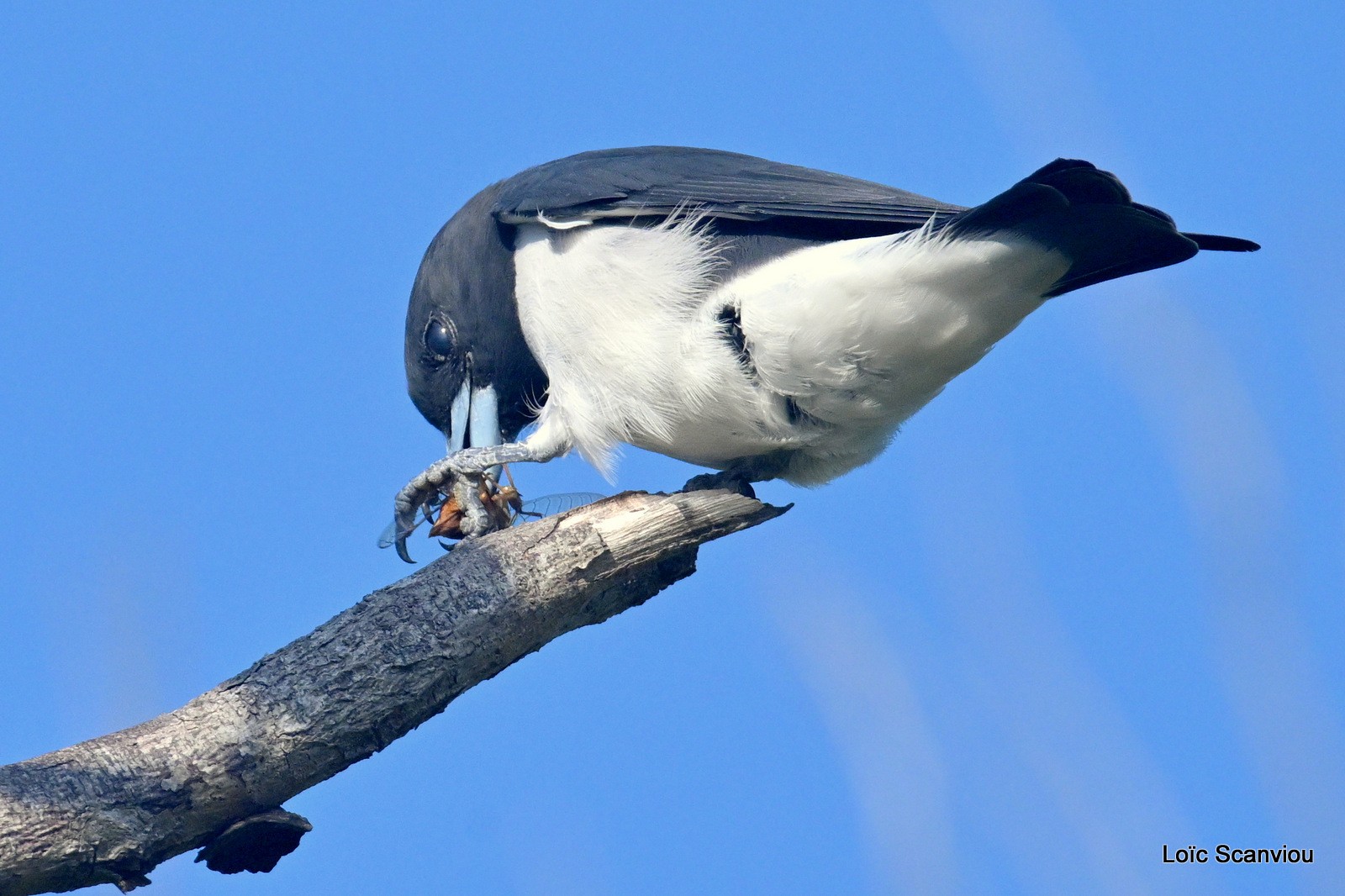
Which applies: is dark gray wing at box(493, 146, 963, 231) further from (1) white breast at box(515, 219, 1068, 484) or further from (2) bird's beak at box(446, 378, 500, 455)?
(2) bird's beak at box(446, 378, 500, 455)

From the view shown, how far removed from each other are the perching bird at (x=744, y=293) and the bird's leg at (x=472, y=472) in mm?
10

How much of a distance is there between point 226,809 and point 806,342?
7.57ft

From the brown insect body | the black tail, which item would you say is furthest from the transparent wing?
the black tail

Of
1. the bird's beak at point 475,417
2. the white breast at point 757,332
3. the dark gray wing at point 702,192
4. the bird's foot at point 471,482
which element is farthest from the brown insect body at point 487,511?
the dark gray wing at point 702,192

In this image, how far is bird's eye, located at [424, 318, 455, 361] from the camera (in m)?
5.45

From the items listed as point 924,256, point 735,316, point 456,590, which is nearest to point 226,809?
point 456,590

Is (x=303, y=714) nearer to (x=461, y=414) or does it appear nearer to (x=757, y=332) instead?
(x=757, y=332)

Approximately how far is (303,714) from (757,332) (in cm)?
196

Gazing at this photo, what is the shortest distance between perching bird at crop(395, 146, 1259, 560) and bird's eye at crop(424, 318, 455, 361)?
0.24ft

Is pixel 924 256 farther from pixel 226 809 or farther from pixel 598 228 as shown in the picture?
pixel 226 809

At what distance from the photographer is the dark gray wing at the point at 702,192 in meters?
4.47

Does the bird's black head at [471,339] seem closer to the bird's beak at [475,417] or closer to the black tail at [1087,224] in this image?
the bird's beak at [475,417]

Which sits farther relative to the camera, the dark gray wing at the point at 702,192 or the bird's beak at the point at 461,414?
the bird's beak at the point at 461,414

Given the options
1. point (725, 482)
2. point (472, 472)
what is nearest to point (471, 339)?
point (472, 472)
